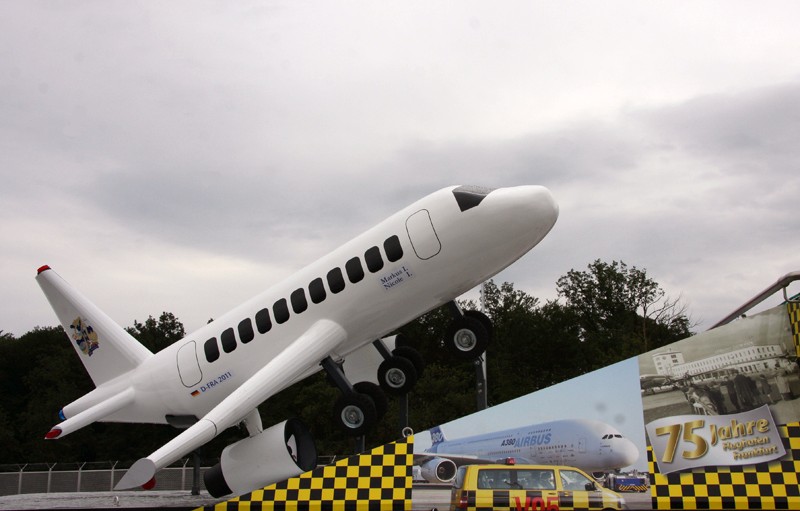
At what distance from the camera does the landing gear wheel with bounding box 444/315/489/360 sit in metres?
16.0

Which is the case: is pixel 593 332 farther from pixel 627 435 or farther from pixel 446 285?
pixel 627 435

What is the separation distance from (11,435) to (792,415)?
57014 mm

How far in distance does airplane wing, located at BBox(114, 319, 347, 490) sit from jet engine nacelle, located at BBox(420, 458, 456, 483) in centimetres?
471

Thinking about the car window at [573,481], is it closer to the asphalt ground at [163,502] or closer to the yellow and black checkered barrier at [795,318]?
the asphalt ground at [163,502]

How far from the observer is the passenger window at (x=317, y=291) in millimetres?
15133

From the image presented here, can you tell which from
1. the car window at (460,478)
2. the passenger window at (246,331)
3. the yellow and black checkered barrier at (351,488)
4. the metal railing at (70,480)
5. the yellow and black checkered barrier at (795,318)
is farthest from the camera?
the metal railing at (70,480)

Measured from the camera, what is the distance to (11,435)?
186 feet

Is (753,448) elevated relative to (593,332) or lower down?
lower down

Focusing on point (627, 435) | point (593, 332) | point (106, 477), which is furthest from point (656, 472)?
point (593, 332)

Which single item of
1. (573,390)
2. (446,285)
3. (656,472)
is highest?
(446,285)

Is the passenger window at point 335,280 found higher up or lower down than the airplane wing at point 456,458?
higher up

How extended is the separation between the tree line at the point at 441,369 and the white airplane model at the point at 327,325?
2426 centimetres

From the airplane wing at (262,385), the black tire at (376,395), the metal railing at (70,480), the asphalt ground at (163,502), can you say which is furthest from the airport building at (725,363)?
the metal railing at (70,480)

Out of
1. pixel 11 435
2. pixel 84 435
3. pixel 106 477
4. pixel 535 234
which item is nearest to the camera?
pixel 535 234
